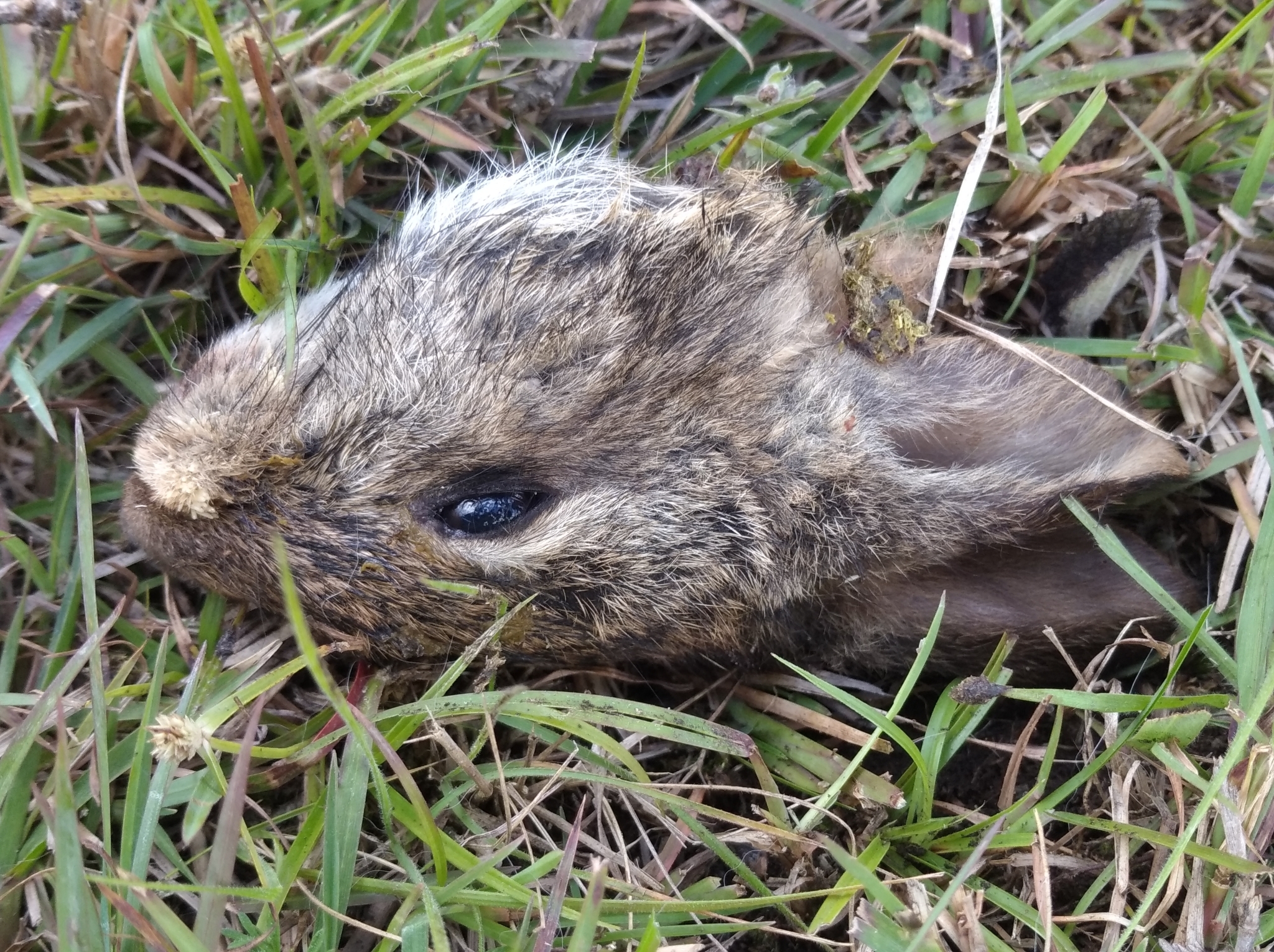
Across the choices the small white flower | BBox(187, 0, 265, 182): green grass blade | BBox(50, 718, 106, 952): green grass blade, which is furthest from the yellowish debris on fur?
BBox(50, 718, 106, 952): green grass blade

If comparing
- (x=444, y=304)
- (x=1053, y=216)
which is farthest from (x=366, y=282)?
(x=1053, y=216)

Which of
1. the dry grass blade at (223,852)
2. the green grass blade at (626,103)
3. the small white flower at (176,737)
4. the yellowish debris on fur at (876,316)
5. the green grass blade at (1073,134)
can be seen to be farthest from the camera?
the green grass blade at (1073,134)

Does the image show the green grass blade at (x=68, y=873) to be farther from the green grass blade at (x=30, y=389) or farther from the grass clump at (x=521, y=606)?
the green grass blade at (x=30, y=389)

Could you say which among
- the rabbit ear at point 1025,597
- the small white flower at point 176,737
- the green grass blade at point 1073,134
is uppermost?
the green grass blade at point 1073,134

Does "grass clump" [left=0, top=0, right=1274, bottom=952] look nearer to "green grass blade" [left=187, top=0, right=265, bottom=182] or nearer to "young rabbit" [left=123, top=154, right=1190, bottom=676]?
"green grass blade" [left=187, top=0, right=265, bottom=182]

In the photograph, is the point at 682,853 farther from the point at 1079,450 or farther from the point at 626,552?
→ the point at 1079,450

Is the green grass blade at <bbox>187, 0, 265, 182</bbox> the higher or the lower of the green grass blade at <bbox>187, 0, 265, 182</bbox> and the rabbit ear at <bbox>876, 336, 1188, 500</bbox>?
the higher

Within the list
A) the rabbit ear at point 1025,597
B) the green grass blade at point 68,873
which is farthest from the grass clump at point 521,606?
the rabbit ear at point 1025,597

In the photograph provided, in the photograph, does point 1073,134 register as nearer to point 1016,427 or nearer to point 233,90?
point 1016,427
